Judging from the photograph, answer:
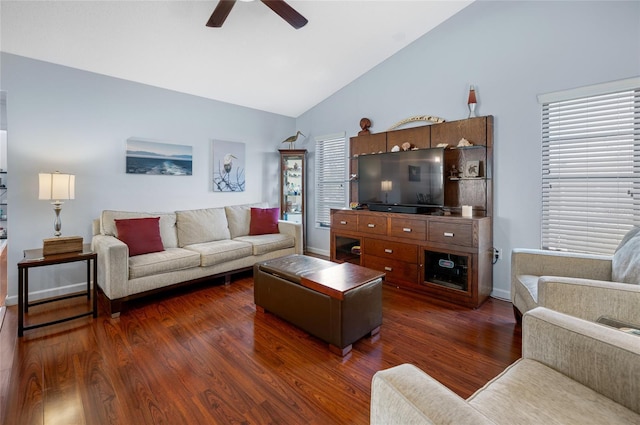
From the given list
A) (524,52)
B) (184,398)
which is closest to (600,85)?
(524,52)

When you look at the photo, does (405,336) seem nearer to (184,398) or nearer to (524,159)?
(184,398)

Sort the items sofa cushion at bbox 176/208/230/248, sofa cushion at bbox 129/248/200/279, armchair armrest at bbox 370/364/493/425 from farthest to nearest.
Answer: sofa cushion at bbox 176/208/230/248 < sofa cushion at bbox 129/248/200/279 < armchair armrest at bbox 370/364/493/425

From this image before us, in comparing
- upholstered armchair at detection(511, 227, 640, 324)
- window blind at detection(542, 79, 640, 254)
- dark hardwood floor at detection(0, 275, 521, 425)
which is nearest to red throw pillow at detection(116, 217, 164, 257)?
dark hardwood floor at detection(0, 275, 521, 425)

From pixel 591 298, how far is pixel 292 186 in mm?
4208

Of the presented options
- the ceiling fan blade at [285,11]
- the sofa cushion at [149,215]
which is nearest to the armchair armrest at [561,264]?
the ceiling fan blade at [285,11]

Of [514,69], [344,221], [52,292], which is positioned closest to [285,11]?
[514,69]

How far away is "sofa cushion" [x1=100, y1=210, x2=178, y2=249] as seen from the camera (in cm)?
323

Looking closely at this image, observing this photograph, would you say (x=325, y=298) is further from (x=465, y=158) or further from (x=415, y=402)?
(x=465, y=158)

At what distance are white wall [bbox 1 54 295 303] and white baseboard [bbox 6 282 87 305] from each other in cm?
2

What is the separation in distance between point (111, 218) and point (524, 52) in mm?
4619

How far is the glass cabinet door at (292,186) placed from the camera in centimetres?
509

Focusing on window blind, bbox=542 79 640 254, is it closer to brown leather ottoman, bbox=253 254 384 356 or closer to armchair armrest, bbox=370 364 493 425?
brown leather ottoman, bbox=253 254 384 356

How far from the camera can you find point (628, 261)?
184 centimetres

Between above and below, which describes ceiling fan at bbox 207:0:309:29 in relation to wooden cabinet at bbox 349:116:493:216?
above
